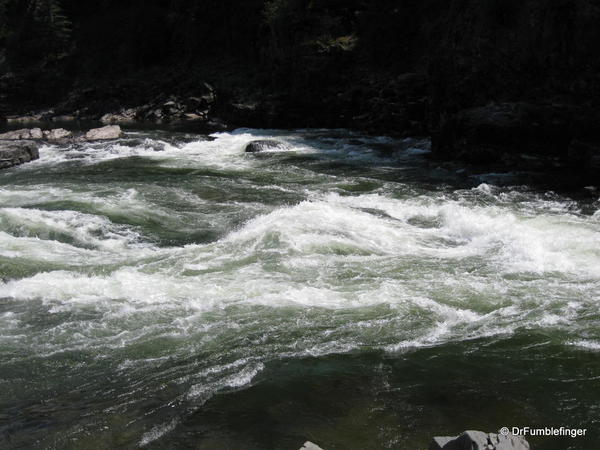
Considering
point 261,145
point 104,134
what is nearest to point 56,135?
point 104,134

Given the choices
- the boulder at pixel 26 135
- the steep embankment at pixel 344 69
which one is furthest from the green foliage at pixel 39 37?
the boulder at pixel 26 135

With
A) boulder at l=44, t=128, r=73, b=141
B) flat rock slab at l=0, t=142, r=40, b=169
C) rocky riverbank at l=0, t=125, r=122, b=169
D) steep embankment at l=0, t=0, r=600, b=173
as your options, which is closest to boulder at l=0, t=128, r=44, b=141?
rocky riverbank at l=0, t=125, r=122, b=169

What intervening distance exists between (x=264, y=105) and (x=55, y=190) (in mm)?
15663

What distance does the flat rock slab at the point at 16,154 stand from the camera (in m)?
18.2

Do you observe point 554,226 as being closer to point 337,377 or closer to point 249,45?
point 337,377

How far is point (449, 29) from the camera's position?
1969cm

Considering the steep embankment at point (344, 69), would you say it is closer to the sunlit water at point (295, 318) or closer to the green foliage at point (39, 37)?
the green foliage at point (39, 37)

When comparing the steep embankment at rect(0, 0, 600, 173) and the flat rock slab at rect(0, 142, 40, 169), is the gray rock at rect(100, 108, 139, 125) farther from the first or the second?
the flat rock slab at rect(0, 142, 40, 169)

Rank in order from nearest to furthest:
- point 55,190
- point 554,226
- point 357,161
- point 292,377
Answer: point 292,377
point 554,226
point 55,190
point 357,161

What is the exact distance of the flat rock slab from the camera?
1816cm

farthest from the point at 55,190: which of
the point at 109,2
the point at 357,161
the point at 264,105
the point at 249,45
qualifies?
the point at 109,2

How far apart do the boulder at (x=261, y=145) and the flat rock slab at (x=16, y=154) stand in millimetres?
6791

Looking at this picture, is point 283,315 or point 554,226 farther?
point 554,226

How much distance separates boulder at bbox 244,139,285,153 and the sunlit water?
690 cm
